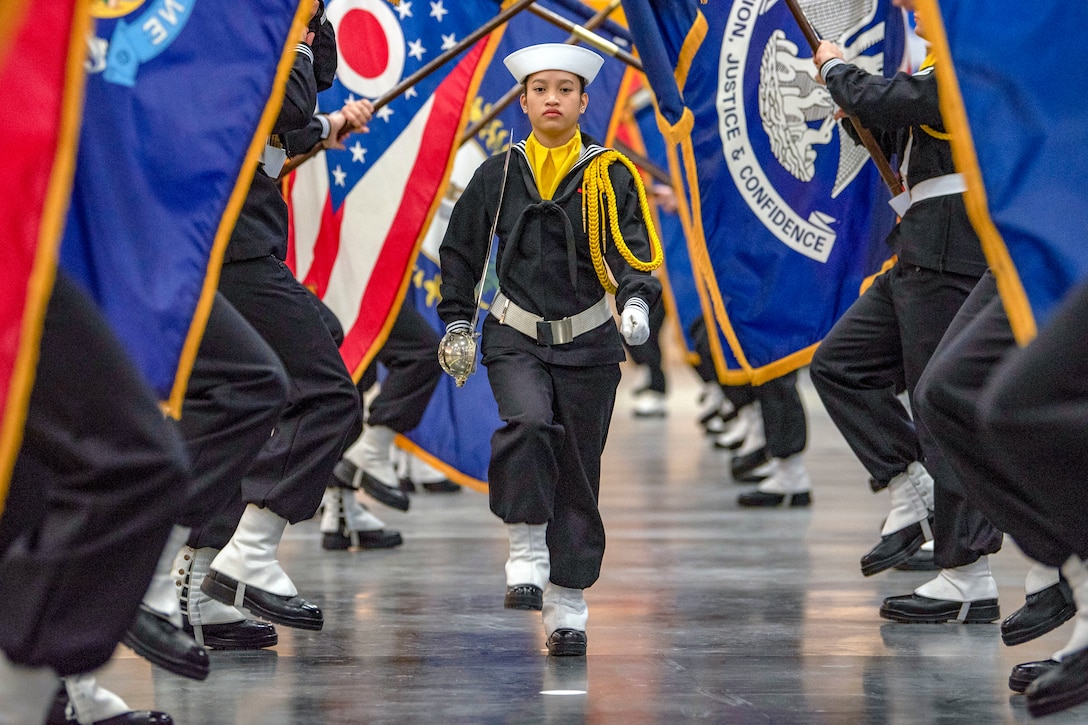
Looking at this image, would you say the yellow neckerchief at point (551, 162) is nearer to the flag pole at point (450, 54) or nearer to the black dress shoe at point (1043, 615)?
the flag pole at point (450, 54)

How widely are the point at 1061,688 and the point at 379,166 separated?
3110mm

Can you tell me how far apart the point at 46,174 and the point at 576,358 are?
184 cm

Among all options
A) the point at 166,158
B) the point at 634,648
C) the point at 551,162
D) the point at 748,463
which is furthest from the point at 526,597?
the point at 748,463

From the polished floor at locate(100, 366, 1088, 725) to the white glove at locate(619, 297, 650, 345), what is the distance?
0.76 metres

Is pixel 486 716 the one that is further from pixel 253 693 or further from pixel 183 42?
pixel 183 42

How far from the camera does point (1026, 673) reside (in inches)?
131

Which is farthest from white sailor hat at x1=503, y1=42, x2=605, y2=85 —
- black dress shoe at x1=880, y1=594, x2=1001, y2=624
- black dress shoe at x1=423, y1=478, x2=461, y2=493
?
black dress shoe at x1=423, y1=478, x2=461, y2=493

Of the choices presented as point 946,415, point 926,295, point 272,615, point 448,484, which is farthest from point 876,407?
point 448,484

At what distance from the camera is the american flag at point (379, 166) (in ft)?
16.9

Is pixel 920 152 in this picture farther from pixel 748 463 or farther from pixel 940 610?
pixel 748 463

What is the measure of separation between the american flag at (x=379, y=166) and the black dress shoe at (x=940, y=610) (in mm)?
1869

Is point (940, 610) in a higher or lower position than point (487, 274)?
lower

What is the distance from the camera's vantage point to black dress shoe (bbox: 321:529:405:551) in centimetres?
572

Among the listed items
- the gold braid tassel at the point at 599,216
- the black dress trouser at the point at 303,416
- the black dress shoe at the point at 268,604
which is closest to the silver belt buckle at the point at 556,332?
the gold braid tassel at the point at 599,216
